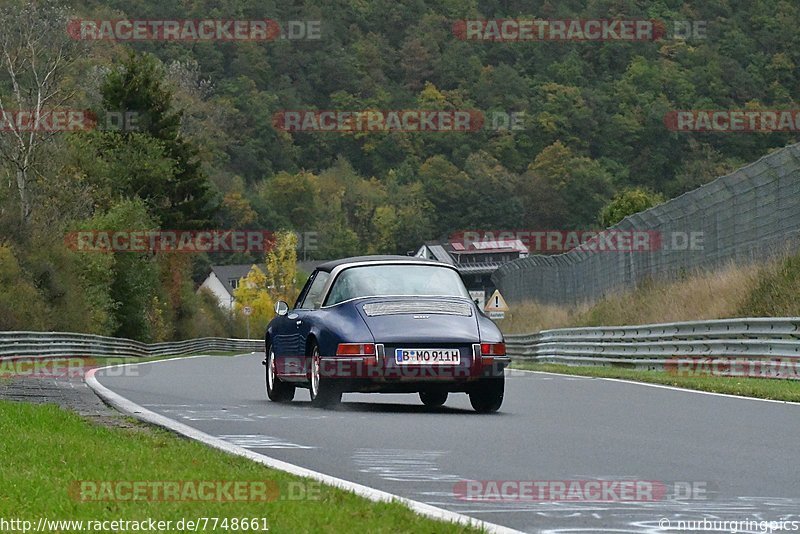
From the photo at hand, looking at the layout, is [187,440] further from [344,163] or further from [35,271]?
[344,163]

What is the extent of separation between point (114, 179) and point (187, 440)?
69.5 meters

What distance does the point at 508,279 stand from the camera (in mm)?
54906

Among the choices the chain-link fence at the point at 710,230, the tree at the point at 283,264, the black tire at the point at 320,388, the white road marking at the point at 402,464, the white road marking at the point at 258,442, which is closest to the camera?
the white road marking at the point at 402,464

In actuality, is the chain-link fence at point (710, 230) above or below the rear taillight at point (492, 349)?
above

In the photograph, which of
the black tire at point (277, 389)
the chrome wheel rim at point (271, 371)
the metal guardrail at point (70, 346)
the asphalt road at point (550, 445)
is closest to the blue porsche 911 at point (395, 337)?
the asphalt road at point (550, 445)

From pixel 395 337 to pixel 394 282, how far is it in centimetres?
136

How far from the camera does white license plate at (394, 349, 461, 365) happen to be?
15328 millimetres

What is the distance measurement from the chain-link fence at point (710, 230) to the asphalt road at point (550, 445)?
8397 millimetres

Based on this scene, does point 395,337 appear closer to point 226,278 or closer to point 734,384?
point 734,384

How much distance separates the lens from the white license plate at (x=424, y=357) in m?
15.3

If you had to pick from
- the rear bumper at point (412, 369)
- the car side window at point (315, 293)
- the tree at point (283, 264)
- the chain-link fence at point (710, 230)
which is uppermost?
the tree at point (283, 264)

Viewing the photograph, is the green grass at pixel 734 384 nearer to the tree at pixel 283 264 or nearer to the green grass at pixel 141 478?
the green grass at pixel 141 478

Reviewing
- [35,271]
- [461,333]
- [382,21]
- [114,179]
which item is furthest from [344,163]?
[461,333]

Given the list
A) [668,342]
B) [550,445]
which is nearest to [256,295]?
[668,342]
